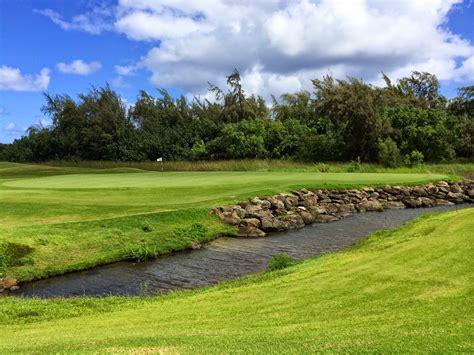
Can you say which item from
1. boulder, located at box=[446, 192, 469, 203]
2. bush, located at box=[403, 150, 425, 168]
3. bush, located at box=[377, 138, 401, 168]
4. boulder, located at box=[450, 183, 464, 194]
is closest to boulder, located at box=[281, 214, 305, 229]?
boulder, located at box=[446, 192, 469, 203]

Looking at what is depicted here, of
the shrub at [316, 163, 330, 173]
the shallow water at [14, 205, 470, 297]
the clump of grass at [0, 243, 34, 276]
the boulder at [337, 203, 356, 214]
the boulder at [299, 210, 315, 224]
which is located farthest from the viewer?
the shrub at [316, 163, 330, 173]

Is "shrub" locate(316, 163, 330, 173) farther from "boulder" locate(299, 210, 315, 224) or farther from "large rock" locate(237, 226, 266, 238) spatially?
"large rock" locate(237, 226, 266, 238)

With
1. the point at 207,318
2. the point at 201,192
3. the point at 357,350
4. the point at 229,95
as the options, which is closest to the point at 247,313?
the point at 207,318

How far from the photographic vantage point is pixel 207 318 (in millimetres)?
9492

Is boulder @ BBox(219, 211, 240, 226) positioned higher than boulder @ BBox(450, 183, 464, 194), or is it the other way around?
boulder @ BBox(450, 183, 464, 194)

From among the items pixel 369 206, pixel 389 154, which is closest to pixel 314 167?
pixel 389 154

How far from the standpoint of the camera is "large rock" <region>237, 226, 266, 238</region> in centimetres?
2514

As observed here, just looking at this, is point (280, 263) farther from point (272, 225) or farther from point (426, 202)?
point (426, 202)

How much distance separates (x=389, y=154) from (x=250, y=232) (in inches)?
A: 1550

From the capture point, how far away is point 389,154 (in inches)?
2338

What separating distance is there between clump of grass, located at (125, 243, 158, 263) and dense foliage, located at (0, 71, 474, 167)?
45.3 metres

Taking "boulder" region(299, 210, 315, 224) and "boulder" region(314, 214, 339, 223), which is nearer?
"boulder" region(299, 210, 315, 224)

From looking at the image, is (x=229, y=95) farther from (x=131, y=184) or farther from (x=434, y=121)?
(x=131, y=184)

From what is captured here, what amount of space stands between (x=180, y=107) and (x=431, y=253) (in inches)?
3337
